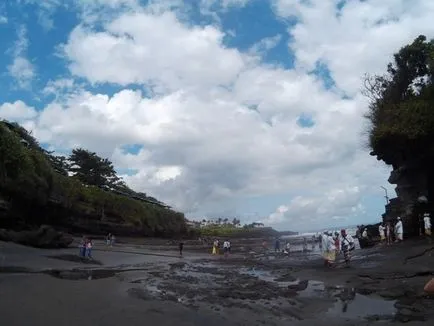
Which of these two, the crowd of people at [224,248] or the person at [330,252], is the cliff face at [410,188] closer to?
the person at [330,252]

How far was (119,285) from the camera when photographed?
16078 millimetres

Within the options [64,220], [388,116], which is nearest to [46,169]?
[64,220]

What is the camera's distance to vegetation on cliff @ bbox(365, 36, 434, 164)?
27633mm

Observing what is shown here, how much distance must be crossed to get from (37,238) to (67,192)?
13972 millimetres

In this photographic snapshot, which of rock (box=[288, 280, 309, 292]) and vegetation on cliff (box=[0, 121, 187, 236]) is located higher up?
vegetation on cliff (box=[0, 121, 187, 236])

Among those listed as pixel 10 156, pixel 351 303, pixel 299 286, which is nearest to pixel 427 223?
pixel 299 286

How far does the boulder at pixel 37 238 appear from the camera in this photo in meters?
28.6

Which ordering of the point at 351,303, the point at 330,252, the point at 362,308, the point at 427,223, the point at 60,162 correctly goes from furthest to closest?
1. the point at 60,162
2. the point at 427,223
3. the point at 330,252
4. the point at 351,303
5. the point at 362,308

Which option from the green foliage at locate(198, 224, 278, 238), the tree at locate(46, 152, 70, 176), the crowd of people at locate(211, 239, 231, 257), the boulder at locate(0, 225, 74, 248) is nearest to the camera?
the boulder at locate(0, 225, 74, 248)

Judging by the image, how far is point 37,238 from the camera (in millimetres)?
29750

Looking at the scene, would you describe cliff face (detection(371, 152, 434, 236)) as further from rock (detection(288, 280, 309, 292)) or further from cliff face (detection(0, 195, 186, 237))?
cliff face (detection(0, 195, 186, 237))

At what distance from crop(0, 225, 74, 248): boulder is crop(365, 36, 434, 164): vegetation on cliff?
2418 centimetres

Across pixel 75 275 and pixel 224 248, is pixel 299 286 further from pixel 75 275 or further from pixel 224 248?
pixel 224 248

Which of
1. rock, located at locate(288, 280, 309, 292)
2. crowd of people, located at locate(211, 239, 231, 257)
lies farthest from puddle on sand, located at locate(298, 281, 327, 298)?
crowd of people, located at locate(211, 239, 231, 257)
